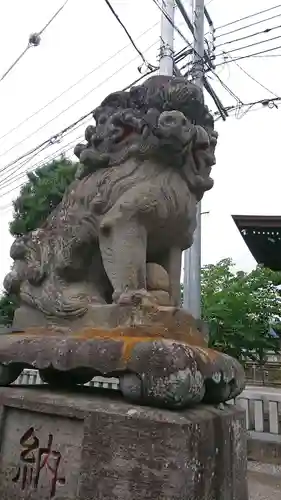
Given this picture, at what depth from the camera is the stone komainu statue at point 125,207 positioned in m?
1.88

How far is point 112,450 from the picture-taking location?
1452 millimetres

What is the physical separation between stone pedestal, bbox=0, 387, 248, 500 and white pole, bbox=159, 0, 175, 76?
209 inches

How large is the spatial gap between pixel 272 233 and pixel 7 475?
342 inches

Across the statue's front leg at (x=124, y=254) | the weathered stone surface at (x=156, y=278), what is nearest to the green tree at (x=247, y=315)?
the weathered stone surface at (x=156, y=278)

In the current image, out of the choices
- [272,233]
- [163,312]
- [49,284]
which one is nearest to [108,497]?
[163,312]

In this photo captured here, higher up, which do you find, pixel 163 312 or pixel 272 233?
pixel 272 233

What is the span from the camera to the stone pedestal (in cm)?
138

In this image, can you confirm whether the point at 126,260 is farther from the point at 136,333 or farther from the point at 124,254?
the point at 136,333

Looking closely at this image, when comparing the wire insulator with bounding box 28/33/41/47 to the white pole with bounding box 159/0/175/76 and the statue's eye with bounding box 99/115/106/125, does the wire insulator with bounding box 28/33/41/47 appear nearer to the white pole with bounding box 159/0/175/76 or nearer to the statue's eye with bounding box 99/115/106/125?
the white pole with bounding box 159/0/175/76

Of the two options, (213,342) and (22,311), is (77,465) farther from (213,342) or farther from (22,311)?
Result: (213,342)

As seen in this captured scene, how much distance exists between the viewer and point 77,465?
1522 millimetres

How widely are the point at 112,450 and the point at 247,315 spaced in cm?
665

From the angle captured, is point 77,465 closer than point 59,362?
Yes

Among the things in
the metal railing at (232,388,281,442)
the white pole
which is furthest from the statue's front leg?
the white pole
